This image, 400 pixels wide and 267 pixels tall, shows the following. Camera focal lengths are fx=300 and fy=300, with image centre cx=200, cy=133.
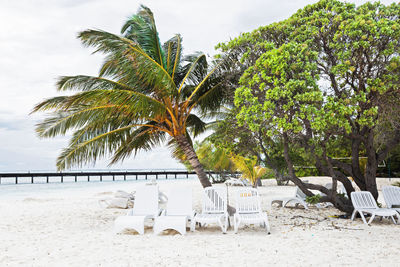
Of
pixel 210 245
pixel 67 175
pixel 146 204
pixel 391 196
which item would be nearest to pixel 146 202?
pixel 146 204

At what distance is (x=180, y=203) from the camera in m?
7.53

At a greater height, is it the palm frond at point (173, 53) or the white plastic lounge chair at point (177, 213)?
the palm frond at point (173, 53)

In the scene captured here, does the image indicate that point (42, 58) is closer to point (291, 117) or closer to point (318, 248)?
point (291, 117)

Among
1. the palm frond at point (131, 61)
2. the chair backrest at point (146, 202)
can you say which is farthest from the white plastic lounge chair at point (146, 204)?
the palm frond at point (131, 61)

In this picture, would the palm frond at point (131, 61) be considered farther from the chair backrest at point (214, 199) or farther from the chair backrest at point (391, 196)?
the chair backrest at point (391, 196)

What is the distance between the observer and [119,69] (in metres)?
8.49

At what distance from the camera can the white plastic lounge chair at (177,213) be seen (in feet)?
22.3

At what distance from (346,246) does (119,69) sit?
7003mm

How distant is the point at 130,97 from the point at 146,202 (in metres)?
2.74

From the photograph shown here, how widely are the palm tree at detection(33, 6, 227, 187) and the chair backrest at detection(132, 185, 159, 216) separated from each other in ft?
5.48

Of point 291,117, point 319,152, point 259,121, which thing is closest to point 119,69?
point 259,121

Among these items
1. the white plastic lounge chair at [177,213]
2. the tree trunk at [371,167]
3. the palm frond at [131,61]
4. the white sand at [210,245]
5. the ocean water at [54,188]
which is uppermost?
the palm frond at [131,61]

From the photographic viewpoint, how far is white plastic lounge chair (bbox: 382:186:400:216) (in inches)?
338

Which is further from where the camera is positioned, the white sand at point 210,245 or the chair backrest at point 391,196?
the chair backrest at point 391,196
